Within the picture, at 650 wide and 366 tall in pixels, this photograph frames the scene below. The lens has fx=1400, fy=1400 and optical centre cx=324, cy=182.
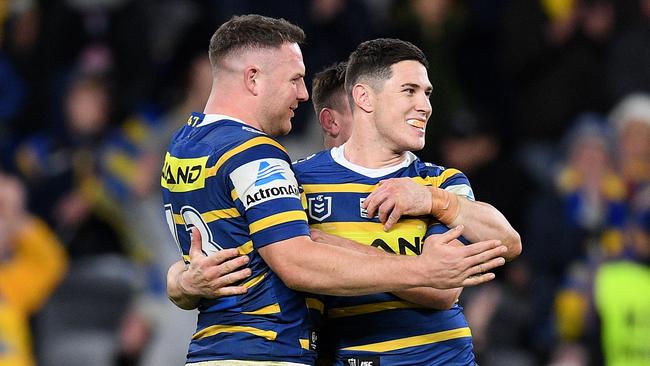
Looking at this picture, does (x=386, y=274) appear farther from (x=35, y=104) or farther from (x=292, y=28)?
(x=35, y=104)

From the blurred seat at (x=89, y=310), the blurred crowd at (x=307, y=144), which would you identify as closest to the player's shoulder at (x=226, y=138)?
the blurred crowd at (x=307, y=144)

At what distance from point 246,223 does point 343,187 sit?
482 mm

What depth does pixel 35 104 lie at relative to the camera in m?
11.7

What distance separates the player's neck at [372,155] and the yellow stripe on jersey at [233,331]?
82cm

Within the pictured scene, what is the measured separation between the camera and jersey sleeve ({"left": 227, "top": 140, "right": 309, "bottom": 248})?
498cm

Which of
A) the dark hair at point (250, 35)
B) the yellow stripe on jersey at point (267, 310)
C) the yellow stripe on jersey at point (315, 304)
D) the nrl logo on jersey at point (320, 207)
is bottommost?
the yellow stripe on jersey at point (267, 310)

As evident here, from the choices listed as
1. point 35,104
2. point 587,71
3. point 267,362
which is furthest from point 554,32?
point 267,362

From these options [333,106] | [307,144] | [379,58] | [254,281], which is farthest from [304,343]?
[307,144]

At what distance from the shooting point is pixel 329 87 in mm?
6086

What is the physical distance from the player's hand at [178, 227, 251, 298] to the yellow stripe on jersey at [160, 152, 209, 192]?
0.19 metres

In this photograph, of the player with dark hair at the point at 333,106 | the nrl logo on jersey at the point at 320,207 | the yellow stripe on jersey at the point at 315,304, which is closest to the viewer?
the yellow stripe on jersey at the point at 315,304

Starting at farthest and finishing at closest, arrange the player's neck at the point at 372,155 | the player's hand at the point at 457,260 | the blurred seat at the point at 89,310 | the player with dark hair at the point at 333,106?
the blurred seat at the point at 89,310, the player with dark hair at the point at 333,106, the player's neck at the point at 372,155, the player's hand at the point at 457,260

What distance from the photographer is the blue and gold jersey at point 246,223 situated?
4996 millimetres

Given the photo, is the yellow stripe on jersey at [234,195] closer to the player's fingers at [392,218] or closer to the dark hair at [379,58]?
the player's fingers at [392,218]
